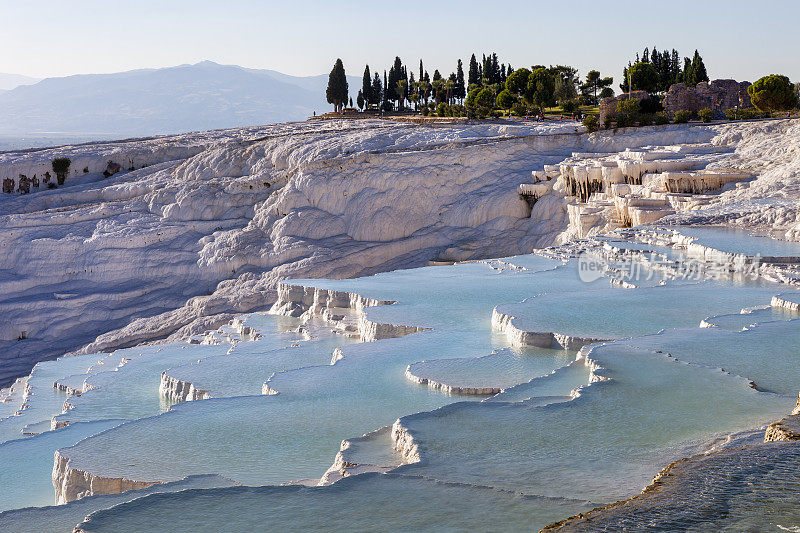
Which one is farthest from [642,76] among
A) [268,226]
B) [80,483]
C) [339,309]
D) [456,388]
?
[80,483]

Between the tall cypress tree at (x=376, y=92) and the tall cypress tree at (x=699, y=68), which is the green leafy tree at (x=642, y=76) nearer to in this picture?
the tall cypress tree at (x=699, y=68)

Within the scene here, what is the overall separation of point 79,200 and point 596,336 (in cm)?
2487

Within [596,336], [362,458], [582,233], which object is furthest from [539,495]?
[582,233]

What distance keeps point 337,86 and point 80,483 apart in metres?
40.1

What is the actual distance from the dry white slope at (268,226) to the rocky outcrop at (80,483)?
13336 mm

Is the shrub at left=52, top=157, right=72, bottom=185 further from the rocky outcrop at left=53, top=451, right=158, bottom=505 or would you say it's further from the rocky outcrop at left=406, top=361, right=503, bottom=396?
the rocky outcrop at left=406, top=361, right=503, bottom=396

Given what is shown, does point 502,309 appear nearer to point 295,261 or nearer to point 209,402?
point 209,402

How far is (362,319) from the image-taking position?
39.8ft

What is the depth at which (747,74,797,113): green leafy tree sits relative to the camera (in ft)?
96.6

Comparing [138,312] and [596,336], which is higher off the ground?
[596,336]

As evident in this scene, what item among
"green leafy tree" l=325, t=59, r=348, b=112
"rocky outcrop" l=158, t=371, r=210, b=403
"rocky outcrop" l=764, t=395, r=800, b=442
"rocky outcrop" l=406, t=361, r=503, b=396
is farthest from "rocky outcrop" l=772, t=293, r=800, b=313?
"green leafy tree" l=325, t=59, r=348, b=112

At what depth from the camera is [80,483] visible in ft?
23.0

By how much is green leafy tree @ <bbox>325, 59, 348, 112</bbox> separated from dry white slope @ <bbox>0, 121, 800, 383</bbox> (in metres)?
16.3

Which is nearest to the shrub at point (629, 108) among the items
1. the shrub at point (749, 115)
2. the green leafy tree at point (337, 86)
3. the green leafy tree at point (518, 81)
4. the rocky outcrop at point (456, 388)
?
the shrub at point (749, 115)
